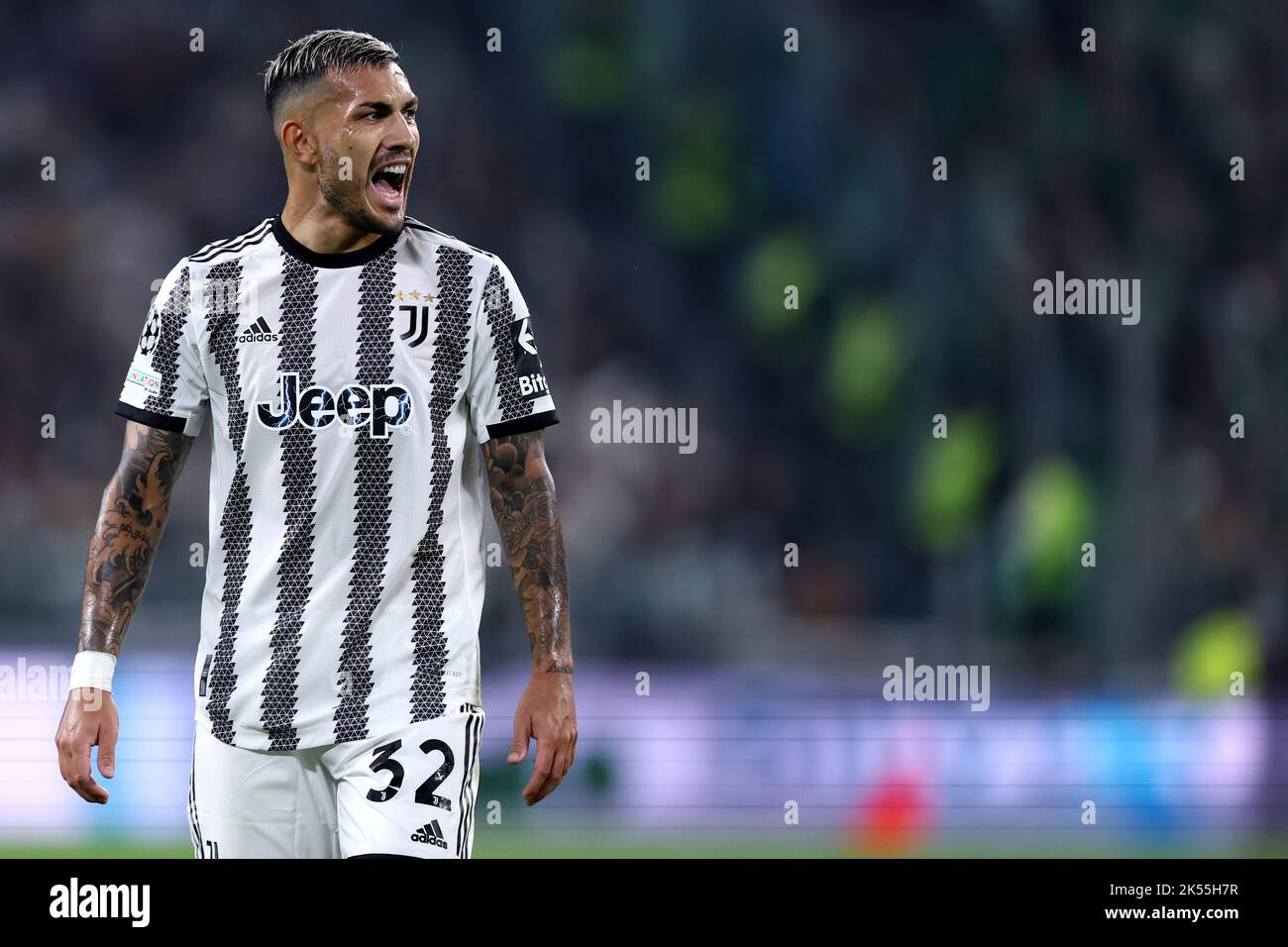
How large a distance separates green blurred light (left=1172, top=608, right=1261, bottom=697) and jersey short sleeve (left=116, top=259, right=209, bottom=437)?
8.23 m

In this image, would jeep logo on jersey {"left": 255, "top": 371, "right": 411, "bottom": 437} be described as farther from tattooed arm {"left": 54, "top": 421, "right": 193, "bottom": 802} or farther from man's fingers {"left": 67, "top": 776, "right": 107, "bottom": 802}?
man's fingers {"left": 67, "top": 776, "right": 107, "bottom": 802}

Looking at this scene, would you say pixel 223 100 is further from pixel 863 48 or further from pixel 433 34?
pixel 863 48

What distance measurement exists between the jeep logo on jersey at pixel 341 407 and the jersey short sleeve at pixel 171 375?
19cm

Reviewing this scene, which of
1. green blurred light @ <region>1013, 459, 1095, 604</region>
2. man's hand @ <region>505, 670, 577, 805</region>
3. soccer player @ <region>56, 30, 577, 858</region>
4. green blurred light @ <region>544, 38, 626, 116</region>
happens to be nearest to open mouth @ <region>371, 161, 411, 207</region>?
soccer player @ <region>56, 30, 577, 858</region>

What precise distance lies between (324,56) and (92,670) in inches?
52.1

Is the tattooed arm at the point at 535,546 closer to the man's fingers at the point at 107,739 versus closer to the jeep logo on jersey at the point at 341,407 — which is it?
the jeep logo on jersey at the point at 341,407

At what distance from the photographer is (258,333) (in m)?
3.48

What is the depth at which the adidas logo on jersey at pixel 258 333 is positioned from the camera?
11.4 ft

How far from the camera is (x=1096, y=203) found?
477 inches

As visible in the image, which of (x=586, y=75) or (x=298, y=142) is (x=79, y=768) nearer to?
(x=298, y=142)

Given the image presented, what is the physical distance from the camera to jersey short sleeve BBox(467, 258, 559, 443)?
3.48 m
